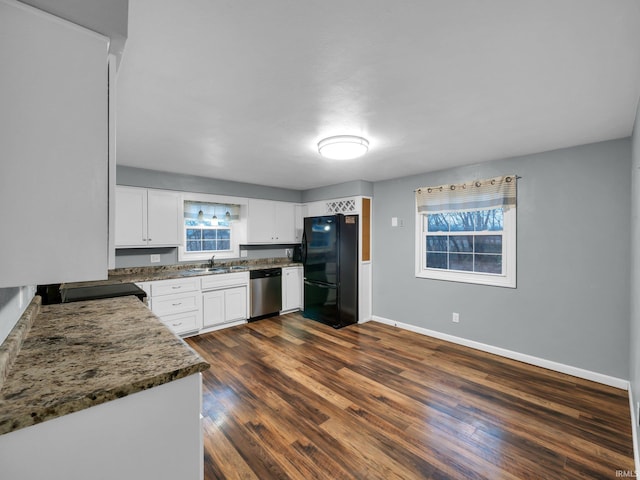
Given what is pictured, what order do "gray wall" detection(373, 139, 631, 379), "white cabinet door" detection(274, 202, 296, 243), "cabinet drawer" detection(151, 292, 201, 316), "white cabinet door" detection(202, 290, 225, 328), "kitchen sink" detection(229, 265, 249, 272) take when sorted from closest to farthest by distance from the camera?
"gray wall" detection(373, 139, 631, 379)
"cabinet drawer" detection(151, 292, 201, 316)
"white cabinet door" detection(202, 290, 225, 328)
"kitchen sink" detection(229, 265, 249, 272)
"white cabinet door" detection(274, 202, 296, 243)

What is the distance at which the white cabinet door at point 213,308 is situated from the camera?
13.3ft

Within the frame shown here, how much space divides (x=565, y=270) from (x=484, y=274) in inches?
30.3

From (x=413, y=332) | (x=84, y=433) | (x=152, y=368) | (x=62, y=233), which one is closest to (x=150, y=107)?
(x=62, y=233)

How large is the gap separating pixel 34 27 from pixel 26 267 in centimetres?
64

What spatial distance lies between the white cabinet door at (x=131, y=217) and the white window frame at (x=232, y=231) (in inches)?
19.2

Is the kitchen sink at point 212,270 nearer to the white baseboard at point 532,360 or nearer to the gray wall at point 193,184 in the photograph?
the gray wall at point 193,184

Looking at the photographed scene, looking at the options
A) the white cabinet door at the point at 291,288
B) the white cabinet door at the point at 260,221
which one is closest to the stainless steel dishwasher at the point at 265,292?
the white cabinet door at the point at 291,288

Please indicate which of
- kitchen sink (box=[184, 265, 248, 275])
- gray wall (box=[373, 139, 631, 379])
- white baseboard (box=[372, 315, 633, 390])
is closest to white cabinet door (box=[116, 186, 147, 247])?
kitchen sink (box=[184, 265, 248, 275])

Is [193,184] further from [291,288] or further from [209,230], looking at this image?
[291,288]

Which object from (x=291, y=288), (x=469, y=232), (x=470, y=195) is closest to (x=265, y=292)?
(x=291, y=288)

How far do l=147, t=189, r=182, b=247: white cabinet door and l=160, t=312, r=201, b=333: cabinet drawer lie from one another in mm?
1002

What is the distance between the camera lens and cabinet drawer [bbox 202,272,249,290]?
160 inches

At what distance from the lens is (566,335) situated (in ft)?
9.48

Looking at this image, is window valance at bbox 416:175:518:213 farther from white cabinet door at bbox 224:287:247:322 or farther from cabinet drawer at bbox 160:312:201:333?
cabinet drawer at bbox 160:312:201:333
